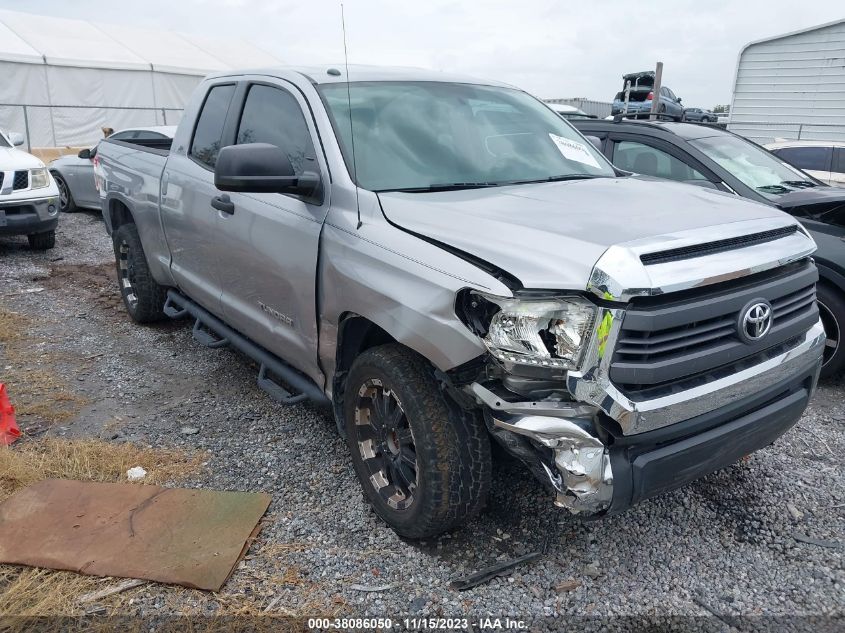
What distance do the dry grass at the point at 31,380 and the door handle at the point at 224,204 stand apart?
1.65 metres

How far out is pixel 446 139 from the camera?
3365 mm

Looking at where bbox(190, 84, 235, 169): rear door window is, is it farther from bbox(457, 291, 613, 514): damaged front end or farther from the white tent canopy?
the white tent canopy

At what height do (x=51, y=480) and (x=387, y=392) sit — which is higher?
(x=387, y=392)

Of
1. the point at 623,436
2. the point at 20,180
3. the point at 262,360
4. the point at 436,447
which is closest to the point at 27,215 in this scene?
the point at 20,180

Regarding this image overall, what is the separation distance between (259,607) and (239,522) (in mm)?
560

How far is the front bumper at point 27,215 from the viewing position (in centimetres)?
825

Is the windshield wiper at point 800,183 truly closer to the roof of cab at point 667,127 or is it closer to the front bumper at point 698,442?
the roof of cab at point 667,127

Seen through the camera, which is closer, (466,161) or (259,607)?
(259,607)

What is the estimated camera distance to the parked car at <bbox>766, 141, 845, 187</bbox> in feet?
32.0

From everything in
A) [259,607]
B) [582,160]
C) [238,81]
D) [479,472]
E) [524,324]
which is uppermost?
[238,81]

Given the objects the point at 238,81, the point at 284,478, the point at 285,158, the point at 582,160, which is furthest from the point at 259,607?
the point at 238,81

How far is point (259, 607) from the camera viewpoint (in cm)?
256

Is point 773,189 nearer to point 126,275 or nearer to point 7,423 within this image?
point 126,275

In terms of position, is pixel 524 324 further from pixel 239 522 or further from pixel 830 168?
pixel 830 168
